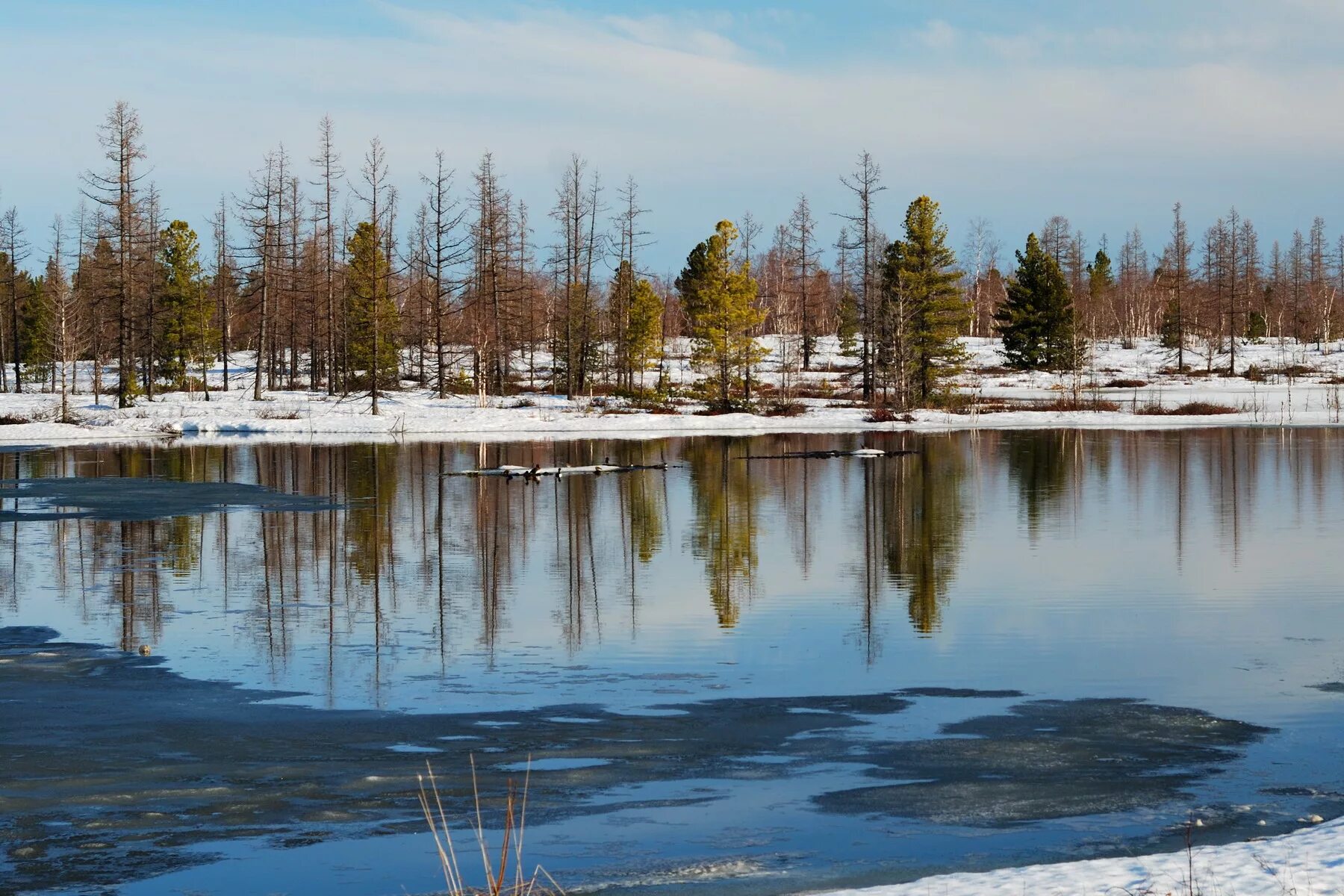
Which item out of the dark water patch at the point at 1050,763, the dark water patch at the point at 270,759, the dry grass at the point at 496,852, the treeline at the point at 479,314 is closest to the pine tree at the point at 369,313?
the treeline at the point at 479,314

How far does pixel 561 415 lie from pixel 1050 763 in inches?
2097

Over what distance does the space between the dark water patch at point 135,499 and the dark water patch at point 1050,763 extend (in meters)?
19.0

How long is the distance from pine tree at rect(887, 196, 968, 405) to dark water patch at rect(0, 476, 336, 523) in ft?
136

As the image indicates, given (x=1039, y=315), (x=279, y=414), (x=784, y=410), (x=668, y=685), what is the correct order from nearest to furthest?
(x=668, y=685), (x=279, y=414), (x=784, y=410), (x=1039, y=315)

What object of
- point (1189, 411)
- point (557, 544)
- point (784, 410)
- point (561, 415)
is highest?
point (784, 410)

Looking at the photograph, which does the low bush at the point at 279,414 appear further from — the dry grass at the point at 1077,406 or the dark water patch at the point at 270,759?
the dark water patch at the point at 270,759

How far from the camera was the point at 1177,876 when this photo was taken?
273 inches

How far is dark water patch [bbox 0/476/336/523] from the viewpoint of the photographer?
2650cm

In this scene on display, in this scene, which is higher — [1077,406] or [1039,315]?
[1039,315]

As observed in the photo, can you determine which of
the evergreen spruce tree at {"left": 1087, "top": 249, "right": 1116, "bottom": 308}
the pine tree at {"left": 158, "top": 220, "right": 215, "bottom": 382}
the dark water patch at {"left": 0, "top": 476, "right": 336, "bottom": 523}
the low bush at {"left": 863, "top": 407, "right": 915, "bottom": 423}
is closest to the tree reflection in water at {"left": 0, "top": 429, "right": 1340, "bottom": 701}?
the dark water patch at {"left": 0, "top": 476, "right": 336, "bottom": 523}

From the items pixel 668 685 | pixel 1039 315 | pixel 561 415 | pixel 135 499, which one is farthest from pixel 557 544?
pixel 1039 315

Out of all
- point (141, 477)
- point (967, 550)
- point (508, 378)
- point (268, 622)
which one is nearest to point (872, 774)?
point (268, 622)

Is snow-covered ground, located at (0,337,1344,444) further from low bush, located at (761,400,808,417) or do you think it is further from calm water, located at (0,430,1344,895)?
calm water, located at (0,430,1344,895)

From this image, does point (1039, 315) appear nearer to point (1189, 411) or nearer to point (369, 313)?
point (1189, 411)
